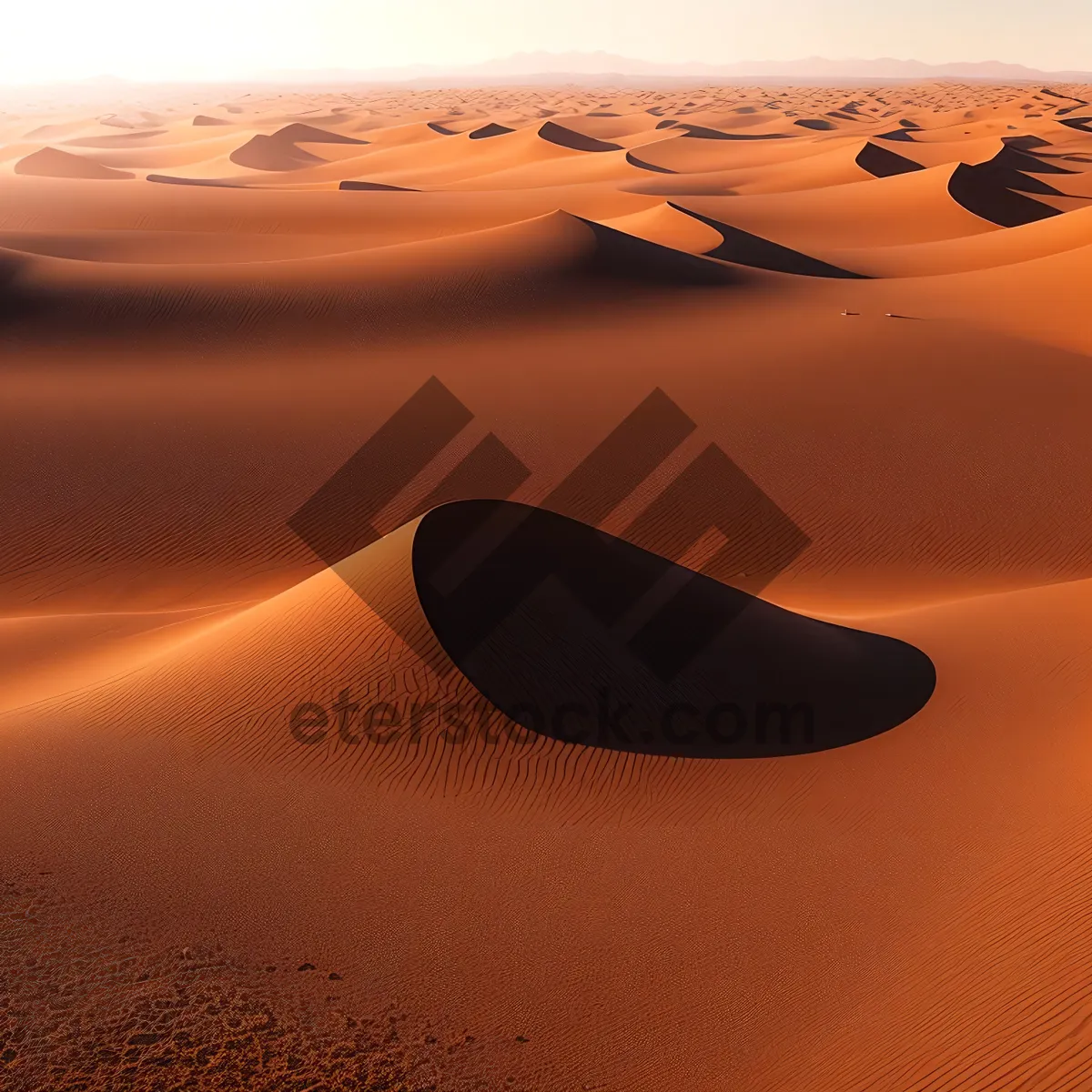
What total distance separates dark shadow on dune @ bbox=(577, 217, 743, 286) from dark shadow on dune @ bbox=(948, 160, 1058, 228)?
87.3 ft

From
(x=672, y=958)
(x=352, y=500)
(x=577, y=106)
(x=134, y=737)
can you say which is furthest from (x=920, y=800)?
(x=577, y=106)

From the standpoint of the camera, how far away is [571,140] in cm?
8831

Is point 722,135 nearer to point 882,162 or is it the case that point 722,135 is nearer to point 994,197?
point 882,162

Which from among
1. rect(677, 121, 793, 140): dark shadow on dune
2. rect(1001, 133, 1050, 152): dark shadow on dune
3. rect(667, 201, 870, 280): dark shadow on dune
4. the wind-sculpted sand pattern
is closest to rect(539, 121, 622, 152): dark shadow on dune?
rect(677, 121, 793, 140): dark shadow on dune

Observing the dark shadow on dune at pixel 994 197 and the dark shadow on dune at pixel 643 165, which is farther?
the dark shadow on dune at pixel 643 165

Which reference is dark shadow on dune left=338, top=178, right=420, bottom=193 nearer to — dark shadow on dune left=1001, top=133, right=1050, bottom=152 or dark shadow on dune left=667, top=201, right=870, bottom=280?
dark shadow on dune left=667, top=201, right=870, bottom=280

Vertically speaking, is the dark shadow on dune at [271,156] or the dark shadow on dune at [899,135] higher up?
the dark shadow on dune at [899,135]

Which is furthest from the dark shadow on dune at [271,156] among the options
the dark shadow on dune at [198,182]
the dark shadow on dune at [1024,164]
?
the dark shadow on dune at [1024,164]

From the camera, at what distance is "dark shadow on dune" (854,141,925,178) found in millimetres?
65312

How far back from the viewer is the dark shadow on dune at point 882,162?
6531 centimetres

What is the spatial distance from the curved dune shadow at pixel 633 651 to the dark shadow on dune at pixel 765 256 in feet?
98.6

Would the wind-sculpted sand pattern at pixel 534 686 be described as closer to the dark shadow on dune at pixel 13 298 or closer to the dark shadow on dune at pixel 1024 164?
the dark shadow on dune at pixel 13 298

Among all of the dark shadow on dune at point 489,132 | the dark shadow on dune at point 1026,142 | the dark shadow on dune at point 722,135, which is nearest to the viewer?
the dark shadow on dune at point 1026,142

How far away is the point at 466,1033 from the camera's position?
6539mm
